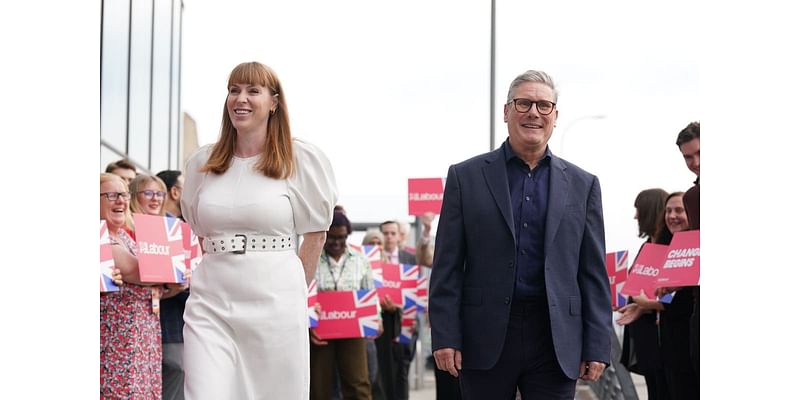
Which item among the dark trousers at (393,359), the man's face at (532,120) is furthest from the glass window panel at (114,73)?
A: the man's face at (532,120)

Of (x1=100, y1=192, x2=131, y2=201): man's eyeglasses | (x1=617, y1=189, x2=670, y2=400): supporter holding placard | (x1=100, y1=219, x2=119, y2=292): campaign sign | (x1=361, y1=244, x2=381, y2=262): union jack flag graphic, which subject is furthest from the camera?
(x1=361, y1=244, x2=381, y2=262): union jack flag graphic

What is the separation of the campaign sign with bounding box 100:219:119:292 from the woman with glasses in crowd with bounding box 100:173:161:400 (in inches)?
6.5

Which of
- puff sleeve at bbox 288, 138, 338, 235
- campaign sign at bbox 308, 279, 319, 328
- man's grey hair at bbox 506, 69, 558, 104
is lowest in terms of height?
campaign sign at bbox 308, 279, 319, 328

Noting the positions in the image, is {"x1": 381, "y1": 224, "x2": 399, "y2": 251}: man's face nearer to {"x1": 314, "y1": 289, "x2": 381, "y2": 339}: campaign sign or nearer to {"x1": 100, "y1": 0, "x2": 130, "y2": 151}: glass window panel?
{"x1": 100, "y1": 0, "x2": 130, "y2": 151}: glass window panel

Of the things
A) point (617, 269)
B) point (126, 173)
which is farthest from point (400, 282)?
point (126, 173)

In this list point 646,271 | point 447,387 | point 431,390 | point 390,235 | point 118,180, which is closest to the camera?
point 118,180

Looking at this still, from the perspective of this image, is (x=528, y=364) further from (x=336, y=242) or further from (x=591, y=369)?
(x=336, y=242)

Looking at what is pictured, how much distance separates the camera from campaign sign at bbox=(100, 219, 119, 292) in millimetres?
6180

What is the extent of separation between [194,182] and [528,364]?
5.92 ft

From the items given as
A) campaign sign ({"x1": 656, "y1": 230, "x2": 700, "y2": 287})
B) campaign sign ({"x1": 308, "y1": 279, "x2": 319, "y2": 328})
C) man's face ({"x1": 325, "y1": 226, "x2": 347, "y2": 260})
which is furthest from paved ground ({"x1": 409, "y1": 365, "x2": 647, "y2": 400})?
campaign sign ({"x1": 656, "y1": 230, "x2": 700, "y2": 287})

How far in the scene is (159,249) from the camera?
6.65 metres

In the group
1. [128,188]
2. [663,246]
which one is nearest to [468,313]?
[663,246]

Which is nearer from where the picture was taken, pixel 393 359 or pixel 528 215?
pixel 528 215

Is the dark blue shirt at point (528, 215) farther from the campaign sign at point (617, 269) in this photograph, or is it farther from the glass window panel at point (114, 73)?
the glass window panel at point (114, 73)
